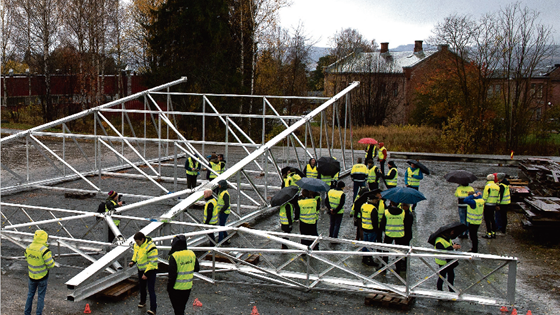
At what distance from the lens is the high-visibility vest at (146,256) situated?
27.2 ft

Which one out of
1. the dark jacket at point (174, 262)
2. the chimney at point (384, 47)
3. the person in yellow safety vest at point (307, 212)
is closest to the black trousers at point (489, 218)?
the person in yellow safety vest at point (307, 212)

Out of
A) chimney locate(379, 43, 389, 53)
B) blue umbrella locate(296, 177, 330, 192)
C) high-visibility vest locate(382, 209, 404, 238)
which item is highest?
chimney locate(379, 43, 389, 53)

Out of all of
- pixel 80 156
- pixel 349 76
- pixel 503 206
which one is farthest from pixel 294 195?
pixel 349 76

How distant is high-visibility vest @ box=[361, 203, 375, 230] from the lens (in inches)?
407

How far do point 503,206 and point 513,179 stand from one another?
5.67 metres

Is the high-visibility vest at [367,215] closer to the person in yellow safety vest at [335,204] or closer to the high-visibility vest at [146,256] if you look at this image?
the person in yellow safety vest at [335,204]

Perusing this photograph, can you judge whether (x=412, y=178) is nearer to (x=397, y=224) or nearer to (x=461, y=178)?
(x=461, y=178)

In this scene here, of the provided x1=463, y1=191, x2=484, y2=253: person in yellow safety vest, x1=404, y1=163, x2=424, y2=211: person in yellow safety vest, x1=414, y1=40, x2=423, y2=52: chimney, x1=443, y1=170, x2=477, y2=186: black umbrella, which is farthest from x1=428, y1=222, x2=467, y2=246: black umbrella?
x1=414, y1=40, x2=423, y2=52: chimney

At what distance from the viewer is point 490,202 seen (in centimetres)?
1267

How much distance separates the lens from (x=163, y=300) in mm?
8977

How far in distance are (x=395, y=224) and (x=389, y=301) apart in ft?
5.68

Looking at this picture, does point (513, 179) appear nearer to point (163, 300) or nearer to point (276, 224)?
point (276, 224)

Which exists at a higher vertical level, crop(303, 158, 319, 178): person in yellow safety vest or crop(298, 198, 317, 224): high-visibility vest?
crop(303, 158, 319, 178): person in yellow safety vest

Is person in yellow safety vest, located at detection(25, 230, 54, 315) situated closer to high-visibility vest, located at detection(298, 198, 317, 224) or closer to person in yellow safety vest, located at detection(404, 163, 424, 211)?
high-visibility vest, located at detection(298, 198, 317, 224)
